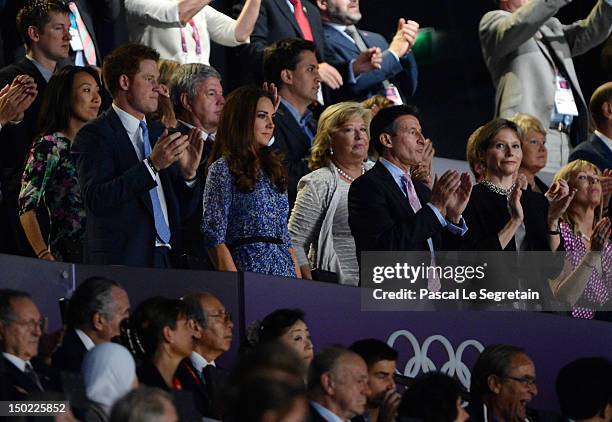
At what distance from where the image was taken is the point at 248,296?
5957 millimetres

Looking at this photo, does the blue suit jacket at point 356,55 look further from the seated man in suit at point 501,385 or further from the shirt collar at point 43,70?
A: the seated man in suit at point 501,385

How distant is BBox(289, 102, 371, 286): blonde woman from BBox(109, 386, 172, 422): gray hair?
7.73ft

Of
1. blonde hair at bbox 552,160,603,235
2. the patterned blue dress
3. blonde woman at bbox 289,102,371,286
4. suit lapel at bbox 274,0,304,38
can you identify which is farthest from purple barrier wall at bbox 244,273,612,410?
suit lapel at bbox 274,0,304,38

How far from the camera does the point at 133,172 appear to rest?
6.13 metres

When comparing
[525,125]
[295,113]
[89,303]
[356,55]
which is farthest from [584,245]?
[89,303]

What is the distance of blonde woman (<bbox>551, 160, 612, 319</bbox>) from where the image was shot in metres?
7.41

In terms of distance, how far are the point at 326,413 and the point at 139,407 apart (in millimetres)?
1157

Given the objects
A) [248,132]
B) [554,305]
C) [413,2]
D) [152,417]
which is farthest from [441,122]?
[152,417]

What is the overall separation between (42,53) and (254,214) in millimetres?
1397

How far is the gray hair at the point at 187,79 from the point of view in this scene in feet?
23.4

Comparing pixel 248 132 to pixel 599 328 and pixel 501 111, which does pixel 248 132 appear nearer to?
pixel 599 328

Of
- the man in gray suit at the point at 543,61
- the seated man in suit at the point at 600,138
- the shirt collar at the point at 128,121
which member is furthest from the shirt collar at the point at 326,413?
the man in gray suit at the point at 543,61

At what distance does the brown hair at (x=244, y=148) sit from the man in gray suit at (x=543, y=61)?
2.79m

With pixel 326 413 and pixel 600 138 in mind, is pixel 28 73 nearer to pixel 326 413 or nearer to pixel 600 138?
pixel 326 413
